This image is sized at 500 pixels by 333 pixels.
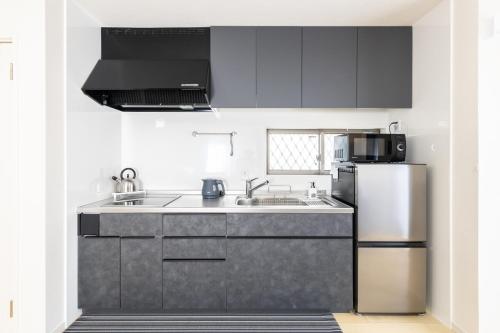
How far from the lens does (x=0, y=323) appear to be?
2184 mm

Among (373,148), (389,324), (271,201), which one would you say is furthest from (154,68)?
(389,324)

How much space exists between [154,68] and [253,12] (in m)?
0.94

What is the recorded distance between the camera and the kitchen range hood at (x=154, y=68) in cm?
265

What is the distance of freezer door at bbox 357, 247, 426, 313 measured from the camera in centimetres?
252

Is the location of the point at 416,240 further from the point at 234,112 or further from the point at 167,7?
the point at 167,7

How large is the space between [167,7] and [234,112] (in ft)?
3.74

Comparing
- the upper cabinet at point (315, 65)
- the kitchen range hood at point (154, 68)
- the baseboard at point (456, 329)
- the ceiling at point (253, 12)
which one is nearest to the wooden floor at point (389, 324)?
the baseboard at point (456, 329)

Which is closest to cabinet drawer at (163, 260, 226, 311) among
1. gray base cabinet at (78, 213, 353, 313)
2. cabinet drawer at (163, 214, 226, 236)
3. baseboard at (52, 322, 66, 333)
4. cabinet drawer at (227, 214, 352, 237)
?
gray base cabinet at (78, 213, 353, 313)

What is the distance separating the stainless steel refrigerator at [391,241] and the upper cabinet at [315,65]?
77cm

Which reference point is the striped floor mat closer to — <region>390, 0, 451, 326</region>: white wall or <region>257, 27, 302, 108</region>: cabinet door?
<region>390, 0, 451, 326</region>: white wall

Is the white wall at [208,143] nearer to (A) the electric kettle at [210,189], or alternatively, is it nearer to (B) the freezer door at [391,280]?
(A) the electric kettle at [210,189]

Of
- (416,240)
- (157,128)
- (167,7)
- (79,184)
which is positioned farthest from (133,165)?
(416,240)

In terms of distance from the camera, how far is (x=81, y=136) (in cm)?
255
